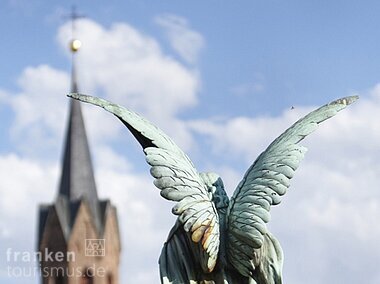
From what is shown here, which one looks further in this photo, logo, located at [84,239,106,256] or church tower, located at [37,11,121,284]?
logo, located at [84,239,106,256]

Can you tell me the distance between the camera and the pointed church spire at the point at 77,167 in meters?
88.4

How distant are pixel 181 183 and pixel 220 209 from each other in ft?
1.07

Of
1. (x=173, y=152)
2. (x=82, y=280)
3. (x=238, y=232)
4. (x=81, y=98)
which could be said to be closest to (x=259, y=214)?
(x=238, y=232)

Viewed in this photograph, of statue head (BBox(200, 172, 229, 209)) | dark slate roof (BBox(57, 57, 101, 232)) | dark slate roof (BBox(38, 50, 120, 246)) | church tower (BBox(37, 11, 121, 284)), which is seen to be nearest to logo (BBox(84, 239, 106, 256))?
church tower (BBox(37, 11, 121, 284))

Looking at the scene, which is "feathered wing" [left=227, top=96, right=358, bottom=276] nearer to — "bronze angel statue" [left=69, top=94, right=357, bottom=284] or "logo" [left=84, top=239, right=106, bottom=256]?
"bronze angel statue" [left=69, top=94, right=357, bottom=284]

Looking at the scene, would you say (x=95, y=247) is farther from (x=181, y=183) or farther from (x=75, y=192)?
(x=181, y=183)

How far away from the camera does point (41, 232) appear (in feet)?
302

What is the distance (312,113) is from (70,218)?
270 ft

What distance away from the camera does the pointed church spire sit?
88.4 m

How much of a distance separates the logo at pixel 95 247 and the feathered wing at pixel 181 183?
82.8 meters

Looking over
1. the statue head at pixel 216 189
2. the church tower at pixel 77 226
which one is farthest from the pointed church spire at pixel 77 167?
the statue head at pixel 216 189

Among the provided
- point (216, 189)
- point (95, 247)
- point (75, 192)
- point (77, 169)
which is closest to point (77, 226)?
point (75, 192)

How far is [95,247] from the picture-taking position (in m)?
94.5

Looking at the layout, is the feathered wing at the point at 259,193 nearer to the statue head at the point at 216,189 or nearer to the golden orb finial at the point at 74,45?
the statue head at the point at 216,189
